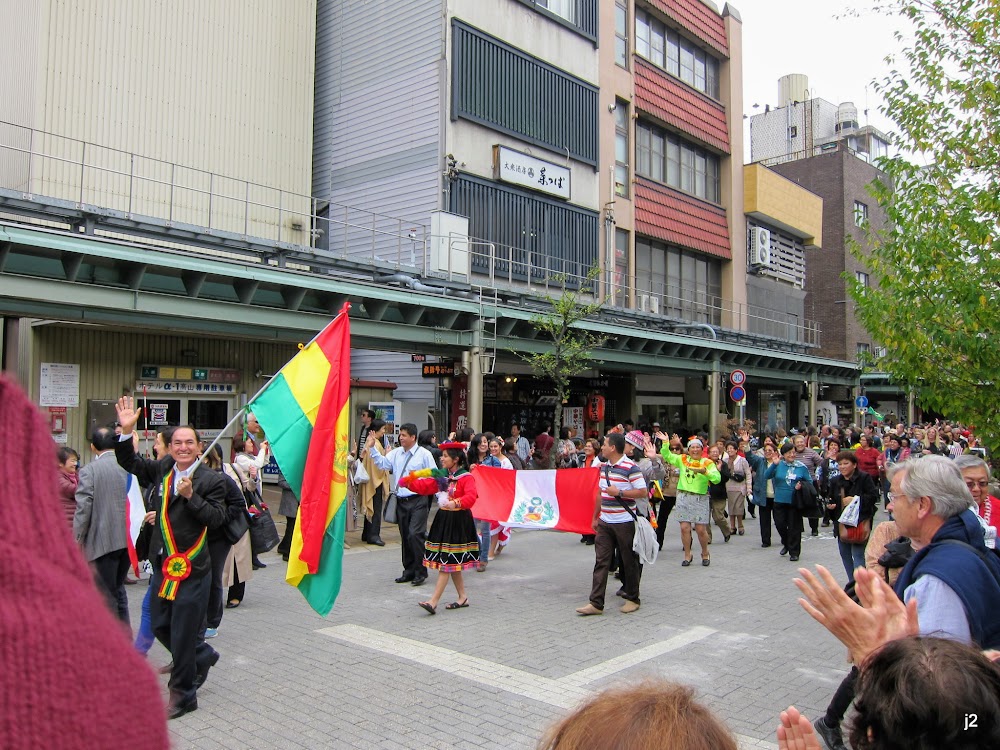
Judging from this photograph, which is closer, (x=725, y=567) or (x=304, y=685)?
(x=304, y=685)

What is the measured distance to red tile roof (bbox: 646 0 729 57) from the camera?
98.0ft

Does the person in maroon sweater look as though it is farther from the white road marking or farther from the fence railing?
the fence railing

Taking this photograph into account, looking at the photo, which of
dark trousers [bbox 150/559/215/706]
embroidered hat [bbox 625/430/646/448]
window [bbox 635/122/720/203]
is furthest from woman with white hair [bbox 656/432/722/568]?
window [bbox 635/122/720/203]

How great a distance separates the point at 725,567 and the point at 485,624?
4.80 m

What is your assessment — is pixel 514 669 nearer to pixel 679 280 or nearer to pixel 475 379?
pixel 475 379

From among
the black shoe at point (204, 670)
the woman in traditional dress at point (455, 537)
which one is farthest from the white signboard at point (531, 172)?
the black shoe at point (204, 670)

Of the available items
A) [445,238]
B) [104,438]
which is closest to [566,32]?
[445,238]

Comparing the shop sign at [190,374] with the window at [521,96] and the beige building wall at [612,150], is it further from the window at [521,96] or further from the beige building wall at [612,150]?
the beige building wall at [612,150]

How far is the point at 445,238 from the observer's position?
66.1ft

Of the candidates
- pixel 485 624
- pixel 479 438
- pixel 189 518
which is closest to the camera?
pixel 189 518

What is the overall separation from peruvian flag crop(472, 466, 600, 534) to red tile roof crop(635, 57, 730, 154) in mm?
21022

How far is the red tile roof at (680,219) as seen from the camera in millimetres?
28516

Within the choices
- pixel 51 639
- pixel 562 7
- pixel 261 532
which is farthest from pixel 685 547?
pixel 562 7

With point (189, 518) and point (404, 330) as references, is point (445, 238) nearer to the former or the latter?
point (404, 330)
